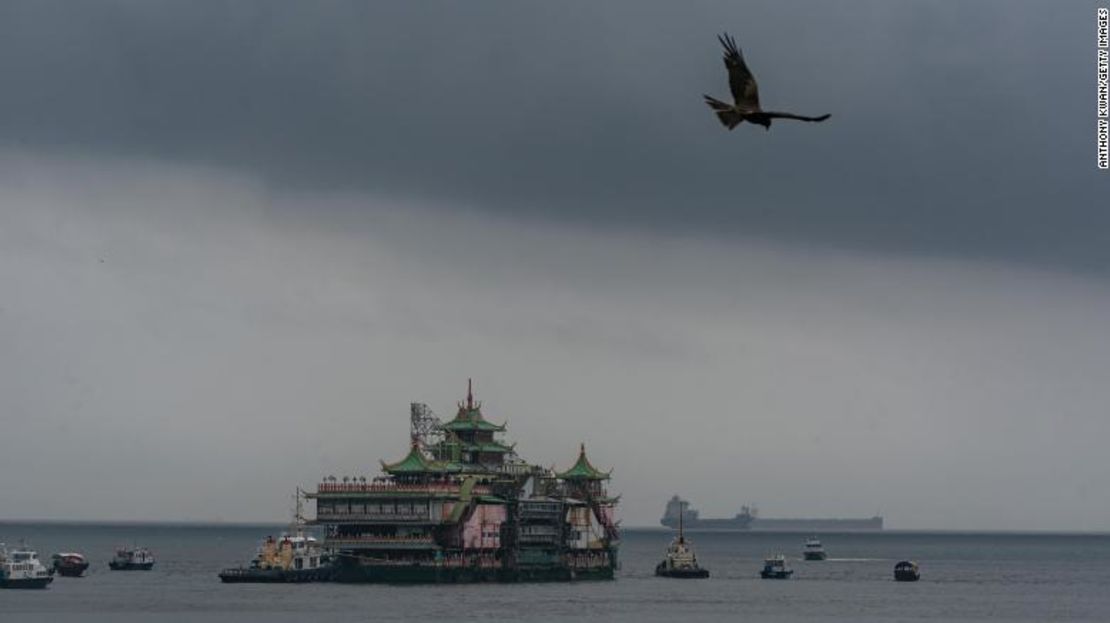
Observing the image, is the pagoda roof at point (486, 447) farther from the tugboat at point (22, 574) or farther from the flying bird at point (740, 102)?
the flying bird at point (740, 102)

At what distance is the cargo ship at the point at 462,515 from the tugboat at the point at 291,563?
550cm

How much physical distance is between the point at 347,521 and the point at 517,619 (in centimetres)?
3523

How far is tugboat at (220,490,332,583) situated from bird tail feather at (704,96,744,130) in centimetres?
14510

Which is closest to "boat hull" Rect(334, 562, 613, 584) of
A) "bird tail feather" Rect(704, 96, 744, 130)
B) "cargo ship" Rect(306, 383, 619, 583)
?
"cargo ship" Rect(306, 383, 619, 583)

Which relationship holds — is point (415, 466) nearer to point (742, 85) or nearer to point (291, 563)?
point (291, 563)

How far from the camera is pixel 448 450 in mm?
184625

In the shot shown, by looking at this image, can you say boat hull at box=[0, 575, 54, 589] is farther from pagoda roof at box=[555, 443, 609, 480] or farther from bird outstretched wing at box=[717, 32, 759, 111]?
bird outstretched wing at box=[717, 32, 759, 111]

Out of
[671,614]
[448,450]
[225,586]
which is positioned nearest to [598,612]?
[671,614]

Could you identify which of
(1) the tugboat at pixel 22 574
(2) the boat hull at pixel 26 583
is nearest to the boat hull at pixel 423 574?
(2) the boat hull at pixel 26 583

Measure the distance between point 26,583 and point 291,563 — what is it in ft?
76.5

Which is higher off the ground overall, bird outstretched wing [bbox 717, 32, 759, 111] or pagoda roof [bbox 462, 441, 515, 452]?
pagoda roof [bbox 462, 441, 515, 452]

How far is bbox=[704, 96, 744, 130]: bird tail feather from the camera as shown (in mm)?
37312

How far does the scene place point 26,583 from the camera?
597 ft

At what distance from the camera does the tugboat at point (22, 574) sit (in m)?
180
